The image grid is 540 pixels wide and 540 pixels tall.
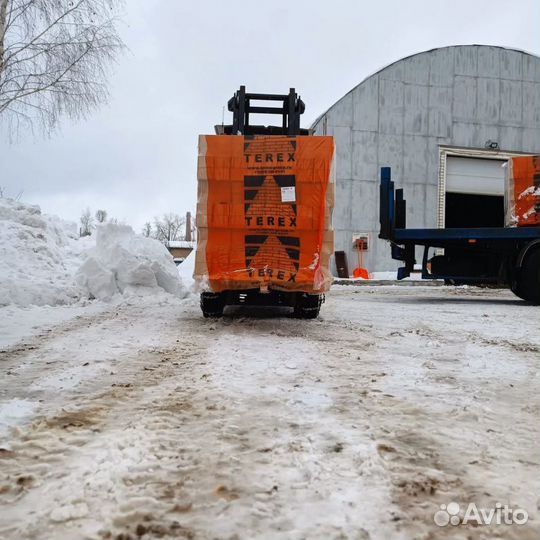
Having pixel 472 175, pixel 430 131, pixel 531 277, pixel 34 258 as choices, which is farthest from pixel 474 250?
pixel 472 175

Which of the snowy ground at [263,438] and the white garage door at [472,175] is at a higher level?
the white garage door at [472,175]

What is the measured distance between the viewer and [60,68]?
35.2 ft

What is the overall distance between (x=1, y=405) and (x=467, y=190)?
21195 millimetres

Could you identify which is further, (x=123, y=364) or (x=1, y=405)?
(x=123, y=364)

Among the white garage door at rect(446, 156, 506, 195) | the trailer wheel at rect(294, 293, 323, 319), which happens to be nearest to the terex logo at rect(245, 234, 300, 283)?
the trailer wheel at rect(294, 293, 323, 319)

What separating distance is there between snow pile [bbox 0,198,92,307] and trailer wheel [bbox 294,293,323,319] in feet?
13.9

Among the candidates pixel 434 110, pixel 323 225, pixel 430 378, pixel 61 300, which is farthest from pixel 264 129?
pixel 434 110

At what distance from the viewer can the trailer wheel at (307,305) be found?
20.5ft

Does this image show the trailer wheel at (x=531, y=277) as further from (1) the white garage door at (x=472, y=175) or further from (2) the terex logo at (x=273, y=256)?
(1) the white garage door at (x=472, y=175)

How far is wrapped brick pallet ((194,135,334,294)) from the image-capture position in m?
5.74

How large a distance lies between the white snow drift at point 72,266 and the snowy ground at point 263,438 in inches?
134

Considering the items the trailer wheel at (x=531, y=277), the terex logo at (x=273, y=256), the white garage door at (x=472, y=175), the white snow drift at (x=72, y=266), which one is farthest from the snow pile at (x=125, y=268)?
the white garage door at (x=472, y=175)

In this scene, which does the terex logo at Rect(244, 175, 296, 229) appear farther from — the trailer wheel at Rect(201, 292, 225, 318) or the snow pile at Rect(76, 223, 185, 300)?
the snow pile at Rect(76, 223, 185, 300)

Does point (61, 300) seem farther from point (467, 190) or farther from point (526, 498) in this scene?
point (467, 190)
